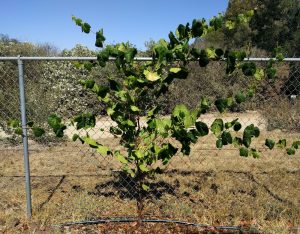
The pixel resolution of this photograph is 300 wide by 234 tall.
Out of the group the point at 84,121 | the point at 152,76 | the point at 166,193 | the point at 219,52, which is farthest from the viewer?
the point at 166,193

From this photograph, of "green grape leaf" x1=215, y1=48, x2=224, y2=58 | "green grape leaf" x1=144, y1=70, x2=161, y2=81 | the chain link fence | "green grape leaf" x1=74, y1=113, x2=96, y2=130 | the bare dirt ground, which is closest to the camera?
"green grape leaf" x1=144, y1=70, x2=161, y2=81

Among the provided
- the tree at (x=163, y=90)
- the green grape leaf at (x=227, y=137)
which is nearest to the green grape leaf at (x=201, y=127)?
the tree at (x=163, y=90)

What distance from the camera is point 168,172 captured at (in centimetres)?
544

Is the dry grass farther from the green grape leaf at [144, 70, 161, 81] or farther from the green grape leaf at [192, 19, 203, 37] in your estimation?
the green grape leaf at [192, 19, 203, 37]

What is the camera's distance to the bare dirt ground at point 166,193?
12.0 feet

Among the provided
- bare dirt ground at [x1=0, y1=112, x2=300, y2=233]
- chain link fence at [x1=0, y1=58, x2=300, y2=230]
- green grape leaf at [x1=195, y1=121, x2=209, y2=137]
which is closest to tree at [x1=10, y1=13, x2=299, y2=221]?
green grape leaf at [x1=195, y1=121, x2=209, y2=137]

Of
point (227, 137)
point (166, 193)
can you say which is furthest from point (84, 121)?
point (166, 193)

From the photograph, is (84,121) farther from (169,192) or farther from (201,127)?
(169,192)

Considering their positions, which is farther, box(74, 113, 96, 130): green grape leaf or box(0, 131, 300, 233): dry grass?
box(0, 131, 300, 233): dry grass

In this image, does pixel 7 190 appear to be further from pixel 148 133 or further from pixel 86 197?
pixel 148 133

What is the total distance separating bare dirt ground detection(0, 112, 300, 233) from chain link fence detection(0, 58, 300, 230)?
0.01 meters

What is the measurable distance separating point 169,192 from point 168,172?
2.89ft

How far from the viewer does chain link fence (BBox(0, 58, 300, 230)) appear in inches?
158

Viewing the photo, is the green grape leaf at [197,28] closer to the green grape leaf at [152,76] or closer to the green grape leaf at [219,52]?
the green grape leaf at [219,52]
